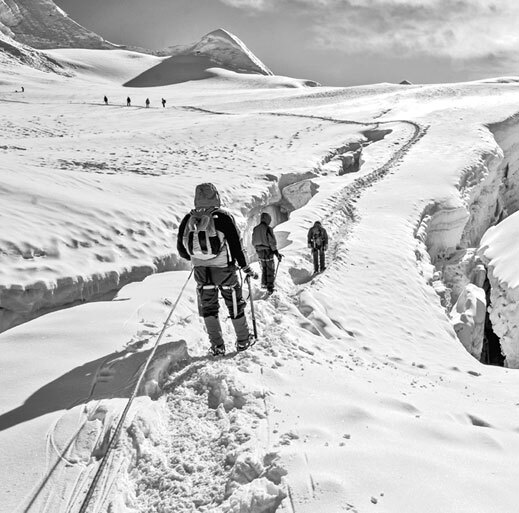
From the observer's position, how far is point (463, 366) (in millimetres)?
6484

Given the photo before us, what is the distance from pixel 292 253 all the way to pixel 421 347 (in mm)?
4007

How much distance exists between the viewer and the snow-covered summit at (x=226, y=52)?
113062 millimetres

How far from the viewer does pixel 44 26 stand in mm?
160375

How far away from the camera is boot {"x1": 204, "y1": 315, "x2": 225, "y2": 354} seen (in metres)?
4.59

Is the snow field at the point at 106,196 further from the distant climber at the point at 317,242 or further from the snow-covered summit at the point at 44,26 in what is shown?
the snow-covered summit at the point at 44,26

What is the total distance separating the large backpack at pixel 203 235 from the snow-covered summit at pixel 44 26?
165016 mm

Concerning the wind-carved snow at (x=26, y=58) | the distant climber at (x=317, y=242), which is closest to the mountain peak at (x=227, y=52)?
the wind-carved snow at (x=26, y=58)

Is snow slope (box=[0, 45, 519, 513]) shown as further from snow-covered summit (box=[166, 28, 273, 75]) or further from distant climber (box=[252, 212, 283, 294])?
snow-covered summit (box=[166, 28, 273, 75])

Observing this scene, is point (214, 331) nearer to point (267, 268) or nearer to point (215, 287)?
point (215, 287)

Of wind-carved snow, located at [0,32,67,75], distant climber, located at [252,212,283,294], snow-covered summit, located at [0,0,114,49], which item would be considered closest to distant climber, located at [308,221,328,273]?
distant climber, located at [252,212,283,294]

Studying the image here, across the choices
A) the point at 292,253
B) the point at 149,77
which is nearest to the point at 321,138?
the point at 292,253

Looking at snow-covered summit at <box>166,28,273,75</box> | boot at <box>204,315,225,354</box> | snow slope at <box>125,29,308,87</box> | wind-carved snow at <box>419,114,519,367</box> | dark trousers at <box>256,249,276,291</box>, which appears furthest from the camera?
snow-covered summit at <box>166,28,273,75</box>

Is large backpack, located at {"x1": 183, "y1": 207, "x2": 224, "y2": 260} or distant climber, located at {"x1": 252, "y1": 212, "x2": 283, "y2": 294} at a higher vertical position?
large backpack, located at {"x1": 183, "y1": 207, "x2": 224, "y2": 260}

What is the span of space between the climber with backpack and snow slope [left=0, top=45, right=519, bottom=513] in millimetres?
493
